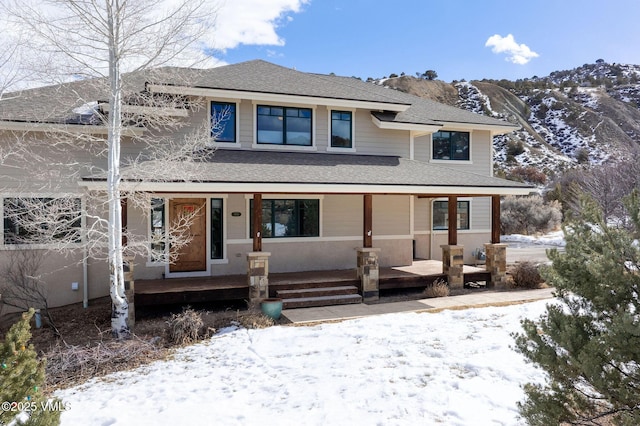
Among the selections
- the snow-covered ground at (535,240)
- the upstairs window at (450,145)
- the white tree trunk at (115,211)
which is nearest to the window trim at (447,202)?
the upstairs window at (450,145)

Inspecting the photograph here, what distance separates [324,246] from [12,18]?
9200 mm

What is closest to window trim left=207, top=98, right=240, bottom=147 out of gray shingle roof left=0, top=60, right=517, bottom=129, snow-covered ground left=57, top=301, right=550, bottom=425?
gray shingle roof left=0, top=60, right=517, bottom=129

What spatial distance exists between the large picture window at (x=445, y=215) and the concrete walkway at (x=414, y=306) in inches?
172

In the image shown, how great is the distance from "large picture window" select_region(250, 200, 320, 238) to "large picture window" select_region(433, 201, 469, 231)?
5263 mm

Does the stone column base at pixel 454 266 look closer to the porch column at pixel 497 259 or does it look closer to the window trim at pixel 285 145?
the porch column at pixel 497 259

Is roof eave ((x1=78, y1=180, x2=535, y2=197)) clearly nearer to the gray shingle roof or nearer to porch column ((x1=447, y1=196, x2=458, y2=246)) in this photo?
porch column ((x1=447, y1=196, x2=458, y2=246))

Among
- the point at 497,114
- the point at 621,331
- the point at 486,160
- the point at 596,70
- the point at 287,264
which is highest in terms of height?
the point at 596,70

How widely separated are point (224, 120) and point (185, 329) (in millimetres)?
6431

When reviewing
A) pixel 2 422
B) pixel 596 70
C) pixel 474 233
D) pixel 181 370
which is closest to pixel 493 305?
pixel 474 233

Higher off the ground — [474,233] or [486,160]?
[486,160]

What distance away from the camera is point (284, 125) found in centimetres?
1280

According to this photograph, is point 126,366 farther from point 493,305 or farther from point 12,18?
point 493,305

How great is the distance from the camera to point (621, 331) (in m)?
2.87

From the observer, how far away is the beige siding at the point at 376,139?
13.6 m
